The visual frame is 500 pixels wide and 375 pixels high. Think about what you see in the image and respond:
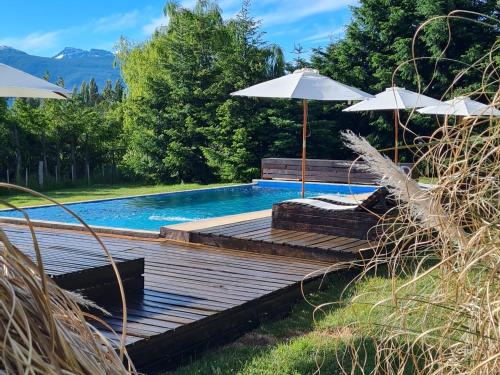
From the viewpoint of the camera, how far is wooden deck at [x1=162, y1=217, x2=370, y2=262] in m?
5.99

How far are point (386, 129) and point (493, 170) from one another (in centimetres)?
1721

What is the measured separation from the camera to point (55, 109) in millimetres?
17047

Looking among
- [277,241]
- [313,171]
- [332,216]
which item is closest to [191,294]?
[277,241]

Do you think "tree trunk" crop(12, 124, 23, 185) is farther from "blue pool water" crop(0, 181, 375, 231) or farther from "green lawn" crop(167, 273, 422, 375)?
"green lawn" crop(167, 273, 422, 375)

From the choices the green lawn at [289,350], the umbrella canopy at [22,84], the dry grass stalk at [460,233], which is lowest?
the green lawn at [289,350]

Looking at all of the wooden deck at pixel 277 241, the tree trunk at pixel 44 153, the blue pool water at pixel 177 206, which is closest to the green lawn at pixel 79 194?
the blue pool water at pixel 177 206

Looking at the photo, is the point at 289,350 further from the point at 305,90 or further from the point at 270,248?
the point at 305,90

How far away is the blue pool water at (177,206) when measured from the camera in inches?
434

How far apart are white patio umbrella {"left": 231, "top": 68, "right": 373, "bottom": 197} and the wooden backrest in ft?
20.1

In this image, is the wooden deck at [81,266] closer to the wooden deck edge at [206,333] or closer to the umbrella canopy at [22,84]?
the wooden deck edge at [206,333]

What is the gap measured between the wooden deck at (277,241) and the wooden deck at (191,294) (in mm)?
120

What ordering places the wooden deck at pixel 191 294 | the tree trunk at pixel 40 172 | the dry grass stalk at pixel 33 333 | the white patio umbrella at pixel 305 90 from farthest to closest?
1. the tree trunk at pixel 40 172
2. the white patio umbrella at pixel 305 90
3. the wooden deck at pixel 191 294
4. the dry grass stalk at pixel 33 333

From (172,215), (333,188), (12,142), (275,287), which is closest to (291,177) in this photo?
(333,188)

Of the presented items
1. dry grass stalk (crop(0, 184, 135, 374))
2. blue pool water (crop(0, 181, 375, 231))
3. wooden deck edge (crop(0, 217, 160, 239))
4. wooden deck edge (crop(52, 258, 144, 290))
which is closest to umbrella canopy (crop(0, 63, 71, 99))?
wooden deck edge (crop(0, 217, 160, 239))
